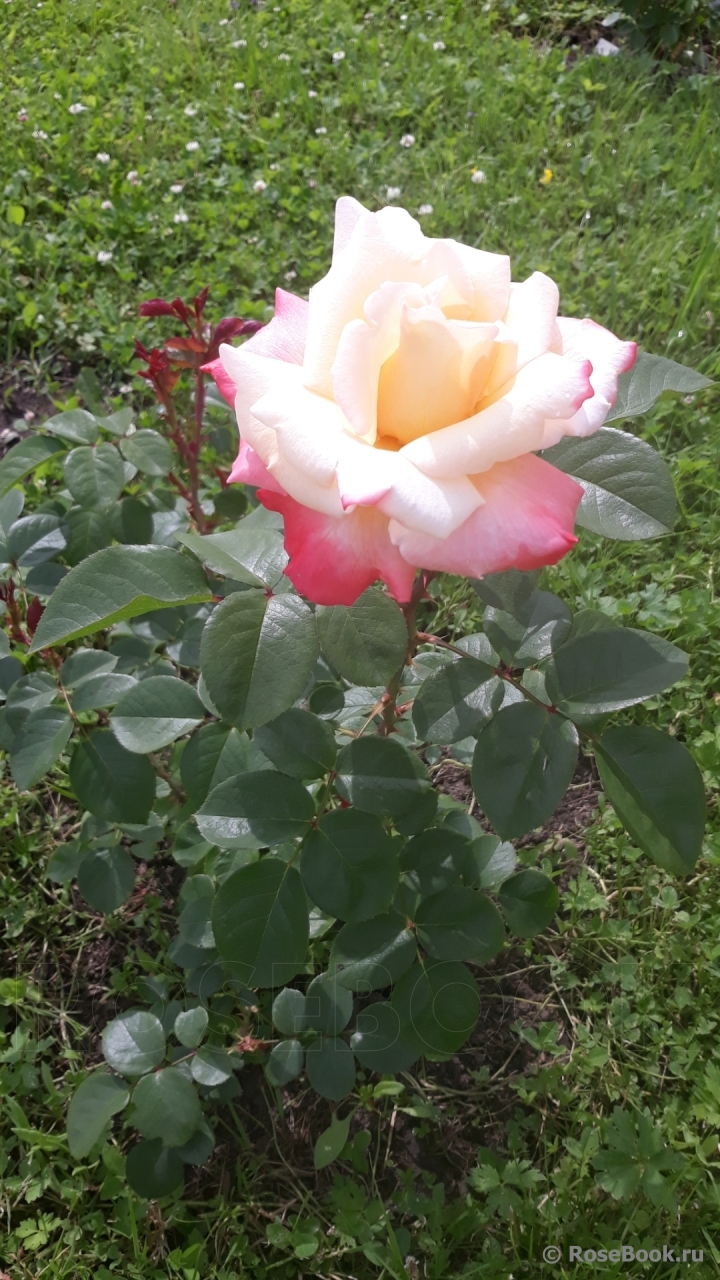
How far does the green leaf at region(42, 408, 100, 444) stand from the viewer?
4.72 feet

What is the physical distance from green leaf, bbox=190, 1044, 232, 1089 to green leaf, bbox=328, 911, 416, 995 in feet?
1.06

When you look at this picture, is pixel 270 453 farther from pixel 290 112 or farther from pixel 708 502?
pixel 290 112

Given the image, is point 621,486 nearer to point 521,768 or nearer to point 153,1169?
point 521,768

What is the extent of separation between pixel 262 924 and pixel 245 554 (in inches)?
15.6

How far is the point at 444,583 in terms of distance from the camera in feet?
7.07

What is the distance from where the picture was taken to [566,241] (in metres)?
2.79

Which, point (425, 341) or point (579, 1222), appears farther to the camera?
point (579, 1222)

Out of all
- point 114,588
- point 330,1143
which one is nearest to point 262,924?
point 114,588

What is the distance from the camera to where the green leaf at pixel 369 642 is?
0.92 metres

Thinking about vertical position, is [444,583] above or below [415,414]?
below

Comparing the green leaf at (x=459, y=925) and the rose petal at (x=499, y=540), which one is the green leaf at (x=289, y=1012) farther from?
the rose petal at (x=499, y=540)

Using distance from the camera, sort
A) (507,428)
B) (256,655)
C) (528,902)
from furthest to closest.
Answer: (528,902)
(256,655)
(507,428)

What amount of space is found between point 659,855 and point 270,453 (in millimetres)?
553

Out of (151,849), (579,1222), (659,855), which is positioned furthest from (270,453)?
(579,1222)
